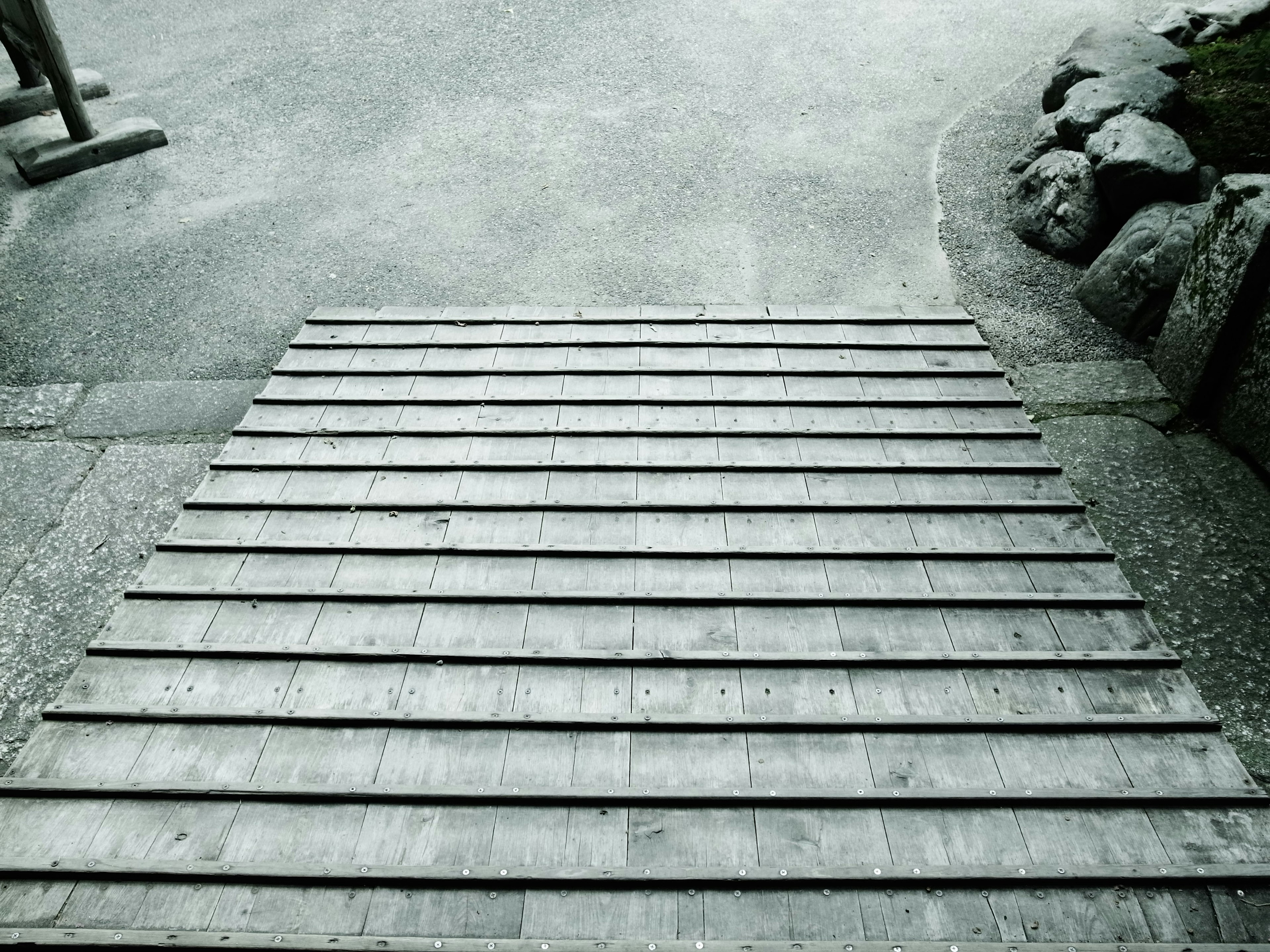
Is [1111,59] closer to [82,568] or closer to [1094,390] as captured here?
[1094,390]

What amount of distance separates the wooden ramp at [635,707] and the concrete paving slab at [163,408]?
3.03 ft

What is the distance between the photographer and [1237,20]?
8.46 m

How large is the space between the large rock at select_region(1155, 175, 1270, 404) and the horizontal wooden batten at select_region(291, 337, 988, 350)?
1259mm

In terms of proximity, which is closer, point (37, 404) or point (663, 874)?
point (663, 874)

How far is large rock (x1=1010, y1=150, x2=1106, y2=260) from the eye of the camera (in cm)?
661

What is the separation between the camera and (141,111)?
8.78 m

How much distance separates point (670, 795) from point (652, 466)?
1.79m

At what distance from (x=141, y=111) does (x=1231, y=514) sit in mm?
9555

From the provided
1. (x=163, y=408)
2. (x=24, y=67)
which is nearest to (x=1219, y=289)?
(x=163, y=408)

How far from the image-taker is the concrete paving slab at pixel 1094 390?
18.1ft

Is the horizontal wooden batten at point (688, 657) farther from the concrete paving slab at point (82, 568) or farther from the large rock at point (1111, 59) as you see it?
the large rock at point (1111, 59)

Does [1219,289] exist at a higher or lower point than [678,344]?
higher

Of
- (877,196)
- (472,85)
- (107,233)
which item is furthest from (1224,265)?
(107,233)

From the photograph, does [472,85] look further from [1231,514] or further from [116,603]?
[1231,514]
